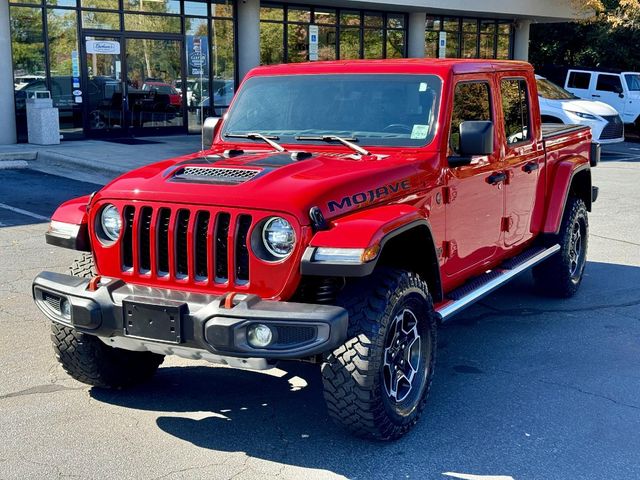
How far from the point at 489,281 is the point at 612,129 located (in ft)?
50.1

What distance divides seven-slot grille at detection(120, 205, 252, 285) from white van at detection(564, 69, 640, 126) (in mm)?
22424

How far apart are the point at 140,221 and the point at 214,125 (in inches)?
63.4

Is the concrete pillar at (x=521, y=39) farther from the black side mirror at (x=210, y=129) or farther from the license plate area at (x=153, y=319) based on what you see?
the license plate area at (x=153, y=319)

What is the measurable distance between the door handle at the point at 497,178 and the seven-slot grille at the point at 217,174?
72.7 inches

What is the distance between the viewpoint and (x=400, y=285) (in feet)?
13.2

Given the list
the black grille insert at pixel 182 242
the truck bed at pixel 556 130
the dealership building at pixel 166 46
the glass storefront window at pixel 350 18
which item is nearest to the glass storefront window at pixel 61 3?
the dealership building at pixel 166 46

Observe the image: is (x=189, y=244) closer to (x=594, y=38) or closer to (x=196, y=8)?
(x=196, y=8)

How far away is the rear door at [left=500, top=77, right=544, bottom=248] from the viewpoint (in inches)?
225

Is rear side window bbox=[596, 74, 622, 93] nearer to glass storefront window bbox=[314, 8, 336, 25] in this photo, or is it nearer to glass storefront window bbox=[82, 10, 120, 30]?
glass storefront window bbox=[314, 8, 336, 25]

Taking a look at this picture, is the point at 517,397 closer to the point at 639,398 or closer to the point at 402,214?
the point at 639,398

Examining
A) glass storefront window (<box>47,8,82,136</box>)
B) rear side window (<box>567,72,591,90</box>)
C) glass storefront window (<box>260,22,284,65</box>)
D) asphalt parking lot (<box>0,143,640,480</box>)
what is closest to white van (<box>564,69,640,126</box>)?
rear side window (<box>567,72,591,90</box>)

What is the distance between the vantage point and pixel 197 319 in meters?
3.71

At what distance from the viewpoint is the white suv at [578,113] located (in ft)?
60.6

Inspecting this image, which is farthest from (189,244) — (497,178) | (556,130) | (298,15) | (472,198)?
(298,15)
